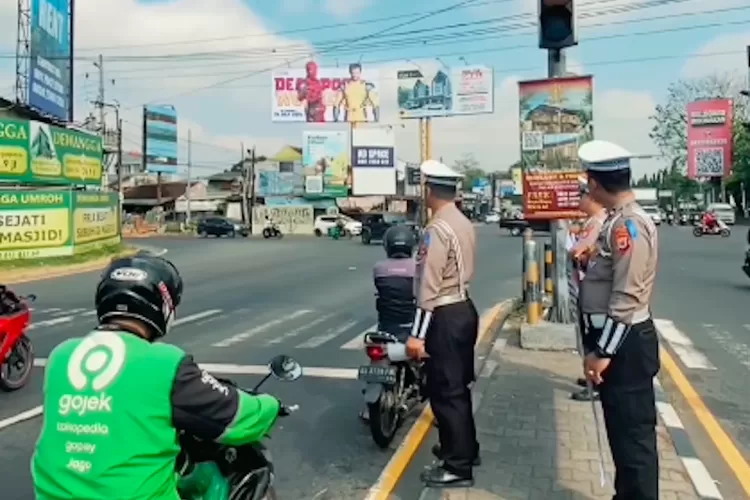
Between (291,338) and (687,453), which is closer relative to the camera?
(687,453)

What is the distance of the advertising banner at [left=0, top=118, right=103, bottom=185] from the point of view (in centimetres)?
2343

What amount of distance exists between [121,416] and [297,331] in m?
8.55

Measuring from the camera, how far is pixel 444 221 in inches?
178

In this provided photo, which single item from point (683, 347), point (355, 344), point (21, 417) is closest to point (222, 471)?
point (21, 417)

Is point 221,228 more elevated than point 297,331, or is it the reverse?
point 221,228

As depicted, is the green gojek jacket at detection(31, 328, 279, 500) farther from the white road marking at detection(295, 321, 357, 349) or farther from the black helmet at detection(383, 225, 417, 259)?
the white road marking at detection(295, 321, 357, 349)

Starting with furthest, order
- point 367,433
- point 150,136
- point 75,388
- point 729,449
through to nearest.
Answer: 1. point 150,136
2. point 367,433
3. point 729,449
4. point 75,388

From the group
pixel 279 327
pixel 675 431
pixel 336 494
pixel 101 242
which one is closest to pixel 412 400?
pixel 336 494

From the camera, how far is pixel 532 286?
890 cm

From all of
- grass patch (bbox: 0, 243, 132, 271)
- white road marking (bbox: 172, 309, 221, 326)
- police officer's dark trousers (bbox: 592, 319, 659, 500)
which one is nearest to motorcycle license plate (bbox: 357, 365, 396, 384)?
police officer's dark trousers (bbox: 592, 319, 659, 500)

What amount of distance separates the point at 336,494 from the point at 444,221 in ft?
5.76

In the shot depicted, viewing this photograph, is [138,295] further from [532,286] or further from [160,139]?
[160,139]

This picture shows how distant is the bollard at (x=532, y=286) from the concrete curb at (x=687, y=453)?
214 centimetres

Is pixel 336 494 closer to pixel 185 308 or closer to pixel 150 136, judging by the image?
pixel 185 308
